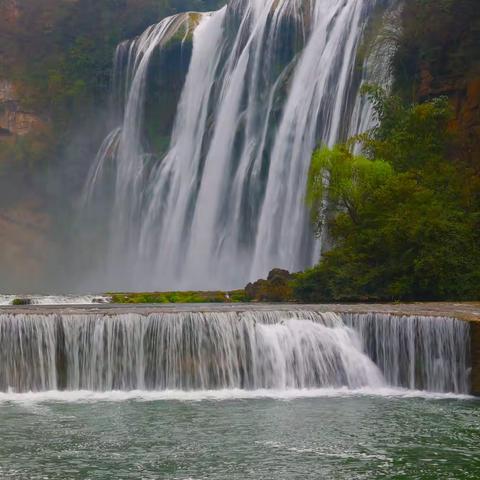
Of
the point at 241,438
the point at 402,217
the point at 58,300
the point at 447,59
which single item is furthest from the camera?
the point at 447,59

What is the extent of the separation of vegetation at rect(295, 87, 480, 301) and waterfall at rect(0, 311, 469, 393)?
736cm

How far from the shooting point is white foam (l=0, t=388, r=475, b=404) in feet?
59.3

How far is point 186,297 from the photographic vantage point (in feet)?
115

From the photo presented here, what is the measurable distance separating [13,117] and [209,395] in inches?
2114

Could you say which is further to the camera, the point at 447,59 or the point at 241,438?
the point at 447,59

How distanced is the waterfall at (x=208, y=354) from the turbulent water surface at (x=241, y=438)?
120 cm

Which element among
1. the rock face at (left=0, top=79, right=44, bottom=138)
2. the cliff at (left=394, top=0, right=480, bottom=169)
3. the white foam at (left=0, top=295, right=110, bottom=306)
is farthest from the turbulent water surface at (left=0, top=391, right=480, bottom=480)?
the rock face at (left=0, top=79, right=44, bottom=138)

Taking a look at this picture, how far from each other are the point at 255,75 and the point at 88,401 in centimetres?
3340

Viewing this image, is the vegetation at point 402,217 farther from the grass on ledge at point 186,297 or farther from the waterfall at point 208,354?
the waterfall at point 208,354

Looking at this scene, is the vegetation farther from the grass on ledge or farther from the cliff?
the grass on ledge

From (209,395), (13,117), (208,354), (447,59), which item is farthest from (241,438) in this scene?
(13,117)

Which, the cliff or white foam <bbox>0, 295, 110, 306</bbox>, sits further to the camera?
the cliff

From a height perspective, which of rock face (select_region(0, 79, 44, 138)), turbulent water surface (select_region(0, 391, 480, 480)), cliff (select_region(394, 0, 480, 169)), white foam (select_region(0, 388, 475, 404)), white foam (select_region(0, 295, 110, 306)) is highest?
rock face (select_region(0, 79, 44, 138))

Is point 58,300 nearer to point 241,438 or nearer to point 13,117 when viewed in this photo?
point 241,438
